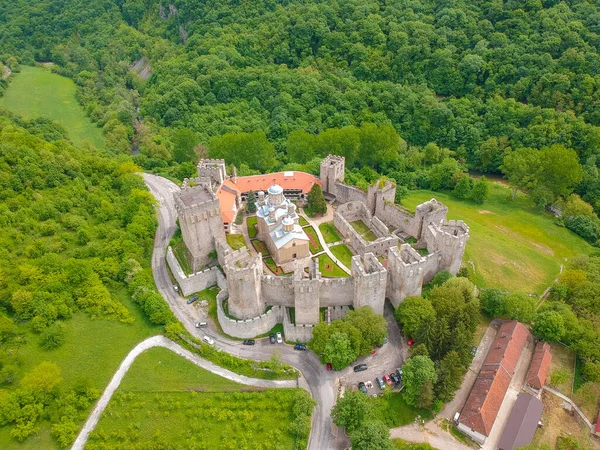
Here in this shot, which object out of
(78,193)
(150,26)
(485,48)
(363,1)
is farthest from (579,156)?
(150,26)

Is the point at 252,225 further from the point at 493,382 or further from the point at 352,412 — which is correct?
the point at 493,382

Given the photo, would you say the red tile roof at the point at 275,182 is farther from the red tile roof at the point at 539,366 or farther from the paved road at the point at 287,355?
the red tile roof at the point at 539,366

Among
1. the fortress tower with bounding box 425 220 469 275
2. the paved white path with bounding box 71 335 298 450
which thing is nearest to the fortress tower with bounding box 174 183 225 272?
the paved white path with bounding box 71 335 298 450

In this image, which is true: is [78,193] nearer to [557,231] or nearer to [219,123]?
[219,123]

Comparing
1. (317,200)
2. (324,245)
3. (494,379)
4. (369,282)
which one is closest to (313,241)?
(324,245)

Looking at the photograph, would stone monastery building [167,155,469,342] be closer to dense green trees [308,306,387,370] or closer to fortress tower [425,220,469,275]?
fortress tower [425,220,469,275]

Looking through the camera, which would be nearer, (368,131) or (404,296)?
(404,296)
